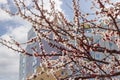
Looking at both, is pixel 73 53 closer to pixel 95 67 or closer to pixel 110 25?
pixel 95 67

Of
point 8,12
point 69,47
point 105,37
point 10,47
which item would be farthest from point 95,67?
point 8,12

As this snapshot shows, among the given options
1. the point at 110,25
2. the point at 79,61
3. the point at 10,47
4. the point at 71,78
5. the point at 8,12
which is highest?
the point at 8,12

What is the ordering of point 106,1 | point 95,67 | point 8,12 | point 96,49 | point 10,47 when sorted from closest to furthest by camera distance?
1. point 96,49
2. point 10,47
3. point 95,67
4. point 106,1
5. point 8,12

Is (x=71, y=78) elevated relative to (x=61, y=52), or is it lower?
lower

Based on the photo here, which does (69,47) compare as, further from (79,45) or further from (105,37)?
(105,37)

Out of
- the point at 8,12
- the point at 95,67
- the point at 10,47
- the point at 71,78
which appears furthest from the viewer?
the point at 8,12

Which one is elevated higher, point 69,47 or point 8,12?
Result: point 8,12

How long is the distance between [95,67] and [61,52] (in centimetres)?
105

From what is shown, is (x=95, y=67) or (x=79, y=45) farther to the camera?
(x=95, y=67)

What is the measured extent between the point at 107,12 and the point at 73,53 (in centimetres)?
74

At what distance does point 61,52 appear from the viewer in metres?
5.00

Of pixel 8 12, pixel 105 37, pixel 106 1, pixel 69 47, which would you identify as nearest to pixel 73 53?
pixel 69 47

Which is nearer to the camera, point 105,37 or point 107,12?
point 107,12

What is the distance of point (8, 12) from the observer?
274 inches
